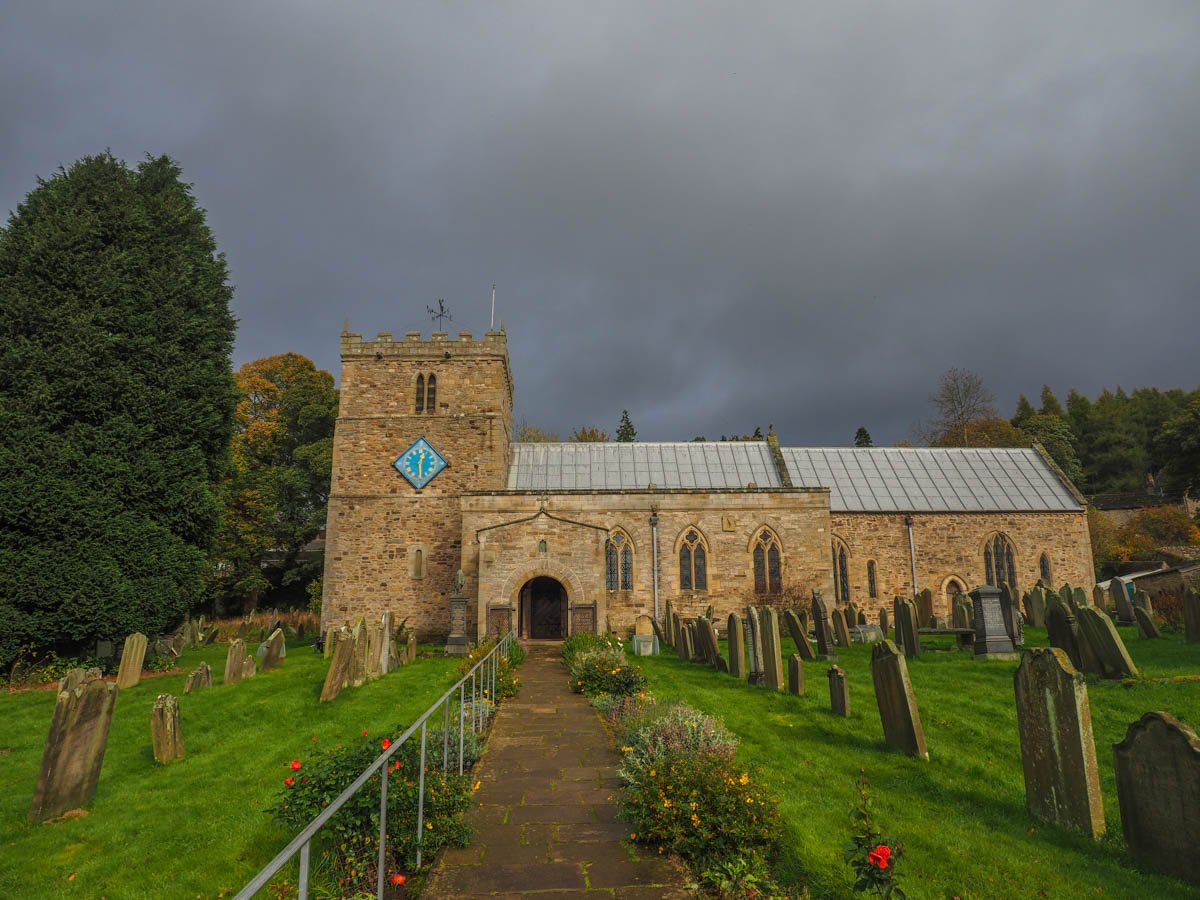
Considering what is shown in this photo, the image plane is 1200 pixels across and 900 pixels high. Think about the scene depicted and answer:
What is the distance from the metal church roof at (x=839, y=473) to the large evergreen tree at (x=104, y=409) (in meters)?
11.7

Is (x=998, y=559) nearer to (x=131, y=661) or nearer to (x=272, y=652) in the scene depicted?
(x=272, y=652)

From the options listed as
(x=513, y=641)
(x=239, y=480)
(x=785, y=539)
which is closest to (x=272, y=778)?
(x=513, y=641)

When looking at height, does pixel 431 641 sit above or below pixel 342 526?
below

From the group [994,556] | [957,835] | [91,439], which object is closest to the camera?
[957,835]

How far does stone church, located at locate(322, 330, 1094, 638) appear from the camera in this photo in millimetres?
22812

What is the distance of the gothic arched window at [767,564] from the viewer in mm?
23328

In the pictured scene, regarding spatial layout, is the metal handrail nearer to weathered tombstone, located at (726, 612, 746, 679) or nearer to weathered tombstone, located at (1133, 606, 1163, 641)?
weathered tombstone, located at (726, 612, 746, 679)

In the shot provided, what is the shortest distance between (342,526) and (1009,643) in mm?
21015

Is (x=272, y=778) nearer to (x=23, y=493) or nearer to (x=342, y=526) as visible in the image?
(x=23, y=493)

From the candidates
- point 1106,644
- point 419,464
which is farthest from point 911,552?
point 419,464

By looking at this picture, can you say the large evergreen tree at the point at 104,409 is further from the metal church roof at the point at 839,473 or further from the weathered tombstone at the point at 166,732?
the metal church roof at the point at 839,473

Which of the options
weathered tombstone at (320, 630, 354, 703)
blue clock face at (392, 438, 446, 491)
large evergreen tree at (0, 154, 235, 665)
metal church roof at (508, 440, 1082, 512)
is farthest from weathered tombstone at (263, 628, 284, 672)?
metal church roof at (508, 440, 1082, 512)

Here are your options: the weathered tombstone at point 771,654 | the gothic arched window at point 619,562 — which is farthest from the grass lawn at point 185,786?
the gothic arched window at point 619,562

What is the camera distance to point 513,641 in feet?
57.5
